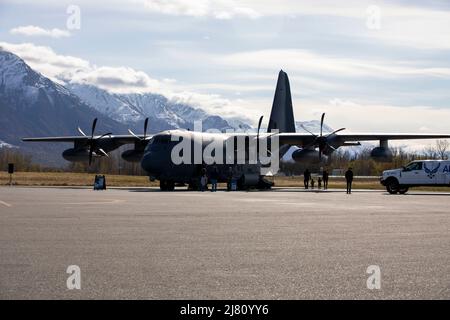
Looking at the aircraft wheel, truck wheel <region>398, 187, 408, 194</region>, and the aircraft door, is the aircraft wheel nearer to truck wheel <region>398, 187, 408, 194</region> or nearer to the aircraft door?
truck wheel <region>398, 187, 408, 194</region>

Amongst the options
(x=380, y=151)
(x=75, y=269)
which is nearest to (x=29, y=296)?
(x=75, y=269)

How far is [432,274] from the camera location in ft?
33.8

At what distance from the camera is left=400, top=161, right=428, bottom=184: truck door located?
4636 cm

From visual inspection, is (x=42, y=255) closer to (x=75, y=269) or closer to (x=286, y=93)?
(x=75, y=269)

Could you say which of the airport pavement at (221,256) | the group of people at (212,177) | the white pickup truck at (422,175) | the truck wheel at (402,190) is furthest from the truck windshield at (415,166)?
the airport pavement at (221,256)

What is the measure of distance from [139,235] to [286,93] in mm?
51326

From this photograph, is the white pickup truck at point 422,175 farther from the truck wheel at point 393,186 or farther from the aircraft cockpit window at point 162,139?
the aircraft cockpit window at point 162,139

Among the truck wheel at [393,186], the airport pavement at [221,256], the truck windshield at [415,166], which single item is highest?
the truck windshield at [415,166]

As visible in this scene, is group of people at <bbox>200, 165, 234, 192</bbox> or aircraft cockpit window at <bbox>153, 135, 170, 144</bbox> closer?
aircraft cockpit window at <bbox>153, 135, 170, 144</bbox>

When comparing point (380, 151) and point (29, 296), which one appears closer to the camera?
point (29, 296)

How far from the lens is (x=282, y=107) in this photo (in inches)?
2566

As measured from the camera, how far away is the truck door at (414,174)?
46.4 metres

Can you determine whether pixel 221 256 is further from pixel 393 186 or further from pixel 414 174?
pixel 393 186

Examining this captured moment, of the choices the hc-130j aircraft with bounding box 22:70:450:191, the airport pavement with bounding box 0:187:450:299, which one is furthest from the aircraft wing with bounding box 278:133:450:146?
the airport pavement with bounding box 0:187:450:299
